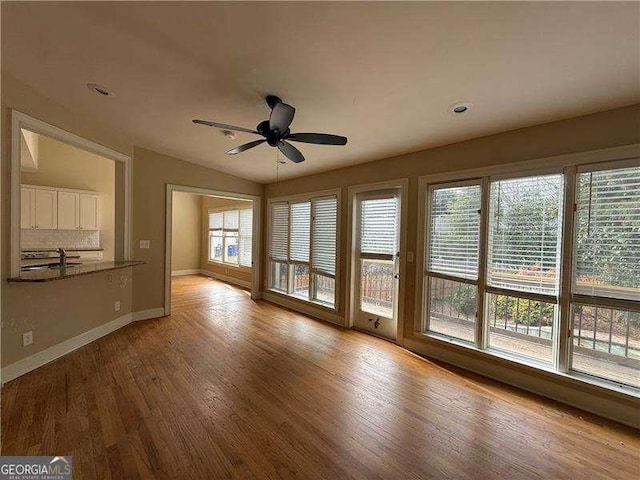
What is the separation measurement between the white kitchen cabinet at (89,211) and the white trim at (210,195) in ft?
9.13

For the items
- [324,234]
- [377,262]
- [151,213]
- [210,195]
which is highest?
[210,195]

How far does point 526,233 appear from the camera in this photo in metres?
2.64

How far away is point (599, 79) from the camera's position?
6.21ft

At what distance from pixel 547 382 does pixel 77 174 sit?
8367mm

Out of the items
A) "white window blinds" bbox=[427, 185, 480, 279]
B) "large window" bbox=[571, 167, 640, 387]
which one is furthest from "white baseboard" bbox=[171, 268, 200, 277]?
"large window" bbox=[571, 167, 640, 387]

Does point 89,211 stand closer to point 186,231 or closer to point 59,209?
point 59,209

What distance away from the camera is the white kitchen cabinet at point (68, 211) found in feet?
18.1

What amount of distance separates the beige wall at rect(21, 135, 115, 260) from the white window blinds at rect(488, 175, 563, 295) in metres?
6.68

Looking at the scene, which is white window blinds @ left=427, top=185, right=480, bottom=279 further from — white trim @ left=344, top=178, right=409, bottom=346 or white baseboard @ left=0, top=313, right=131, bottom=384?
white baseboard @ left=0, top=313, right=131, bottom=384

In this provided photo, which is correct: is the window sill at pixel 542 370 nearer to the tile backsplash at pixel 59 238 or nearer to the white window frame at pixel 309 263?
the white window frame at pixel 309 263

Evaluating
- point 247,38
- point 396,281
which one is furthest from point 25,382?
point 396,281

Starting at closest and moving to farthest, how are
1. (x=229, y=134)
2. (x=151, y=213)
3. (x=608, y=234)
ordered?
(x=608, y=234) < (x=229, y=134) < (x=151, y=213)

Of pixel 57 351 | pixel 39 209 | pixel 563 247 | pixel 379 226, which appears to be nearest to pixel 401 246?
pixel 379 226

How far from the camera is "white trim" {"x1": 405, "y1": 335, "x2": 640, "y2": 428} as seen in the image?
2.18 m
